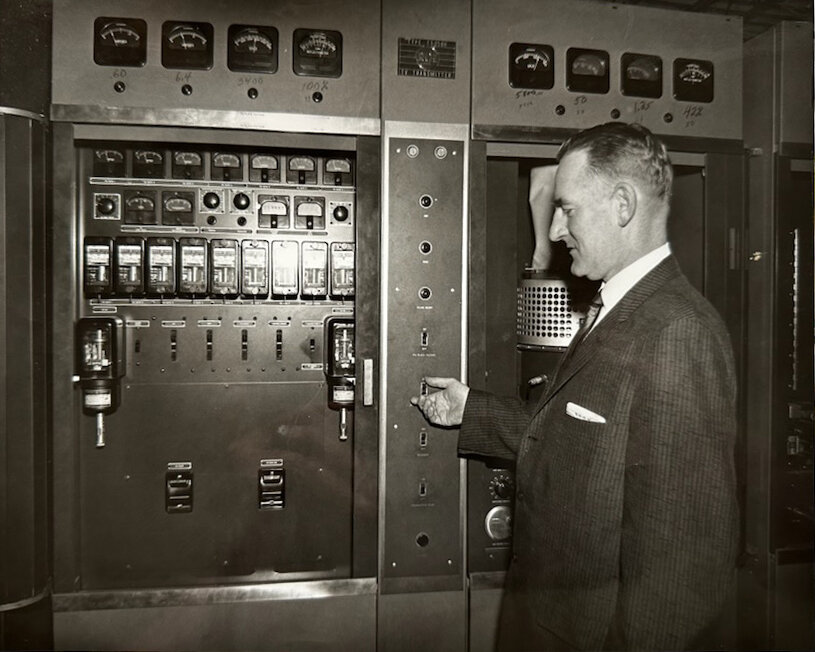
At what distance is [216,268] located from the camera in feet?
6.40

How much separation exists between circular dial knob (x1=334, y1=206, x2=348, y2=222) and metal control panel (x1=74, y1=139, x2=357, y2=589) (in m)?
0.01

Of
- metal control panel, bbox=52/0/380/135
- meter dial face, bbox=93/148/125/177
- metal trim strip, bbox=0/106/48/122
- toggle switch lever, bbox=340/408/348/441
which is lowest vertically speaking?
toggle switch lever, bbox=340/408/348/441

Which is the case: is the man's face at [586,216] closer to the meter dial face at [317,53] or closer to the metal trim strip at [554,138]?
the metal trim strip at [554,138]

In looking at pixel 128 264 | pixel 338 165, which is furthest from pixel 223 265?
pixel 338 165

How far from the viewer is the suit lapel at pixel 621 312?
132cm

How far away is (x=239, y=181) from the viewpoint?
200 centimetres

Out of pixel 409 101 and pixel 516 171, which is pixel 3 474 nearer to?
pixel 409 101

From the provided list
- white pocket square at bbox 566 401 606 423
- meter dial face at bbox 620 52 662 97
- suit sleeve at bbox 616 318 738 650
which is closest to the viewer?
suit sleeve at bbox 616 318 738 650

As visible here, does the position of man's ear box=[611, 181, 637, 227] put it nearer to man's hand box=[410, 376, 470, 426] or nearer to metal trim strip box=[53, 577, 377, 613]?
man's hand box=[410, 376, 470, 426]

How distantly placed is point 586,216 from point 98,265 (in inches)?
62.2

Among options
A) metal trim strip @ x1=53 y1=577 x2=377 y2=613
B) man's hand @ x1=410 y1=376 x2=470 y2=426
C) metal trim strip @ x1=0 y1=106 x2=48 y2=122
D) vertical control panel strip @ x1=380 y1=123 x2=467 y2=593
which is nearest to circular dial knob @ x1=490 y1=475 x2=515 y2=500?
vertical control panel strip @ x1=380 y1=123 x2=467 y2=593

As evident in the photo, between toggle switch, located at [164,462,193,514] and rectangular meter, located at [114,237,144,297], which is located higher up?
rectangular meter, located at [114,237,144,297]

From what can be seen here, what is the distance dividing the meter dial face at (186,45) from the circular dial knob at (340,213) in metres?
0.61

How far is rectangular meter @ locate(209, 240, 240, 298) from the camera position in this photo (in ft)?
6.40
